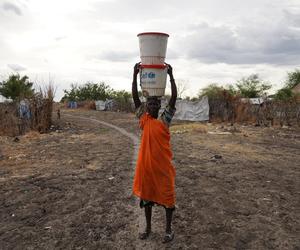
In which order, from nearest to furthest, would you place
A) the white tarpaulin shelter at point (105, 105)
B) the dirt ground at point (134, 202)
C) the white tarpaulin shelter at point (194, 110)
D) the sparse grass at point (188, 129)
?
1. the dirt ground at point (134, 202)
2. the sparse grass at point (188, 129)
3. the white tarpaulin shelter at point (194, 110)
4. the white tarpaulin shelter at point (105, 105)

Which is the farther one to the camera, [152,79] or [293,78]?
[293,78]

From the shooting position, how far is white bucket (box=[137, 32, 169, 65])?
13.8 feet

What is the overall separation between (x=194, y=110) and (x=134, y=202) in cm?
1848

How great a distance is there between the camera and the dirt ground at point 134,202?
14.1ft

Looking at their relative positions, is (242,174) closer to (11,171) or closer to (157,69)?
(157,69)

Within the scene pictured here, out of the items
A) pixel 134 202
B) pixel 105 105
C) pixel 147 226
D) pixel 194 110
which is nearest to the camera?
pixel 147 226

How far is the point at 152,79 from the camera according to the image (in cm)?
417

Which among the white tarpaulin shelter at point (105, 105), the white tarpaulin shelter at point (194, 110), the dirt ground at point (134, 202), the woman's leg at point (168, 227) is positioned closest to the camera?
the woman's leg at point (168, 227)

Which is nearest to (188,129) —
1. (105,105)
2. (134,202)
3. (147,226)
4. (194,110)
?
(194,110)

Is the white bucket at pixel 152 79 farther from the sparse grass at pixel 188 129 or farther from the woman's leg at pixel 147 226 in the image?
the sparse grass at pixel 188 129

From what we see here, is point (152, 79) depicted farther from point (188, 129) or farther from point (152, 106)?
point (188, 129)

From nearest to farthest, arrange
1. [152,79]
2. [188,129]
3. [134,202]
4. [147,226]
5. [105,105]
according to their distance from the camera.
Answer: [152,79] → [147,226] → [134,202] → [188,129] → [105,105]

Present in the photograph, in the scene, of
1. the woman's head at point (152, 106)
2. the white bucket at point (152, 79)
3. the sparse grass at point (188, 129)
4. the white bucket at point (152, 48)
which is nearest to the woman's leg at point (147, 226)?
the woman's head at point (152, 106)

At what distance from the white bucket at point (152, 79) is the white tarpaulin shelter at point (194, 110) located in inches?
736
